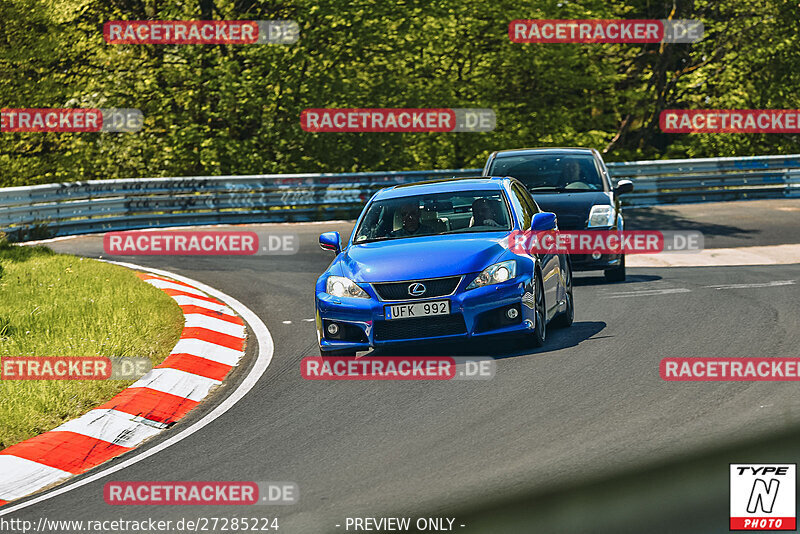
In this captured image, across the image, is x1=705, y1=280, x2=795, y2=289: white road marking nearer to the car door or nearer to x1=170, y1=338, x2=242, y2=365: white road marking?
the car door

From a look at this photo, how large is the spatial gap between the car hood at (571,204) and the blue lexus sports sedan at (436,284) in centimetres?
373

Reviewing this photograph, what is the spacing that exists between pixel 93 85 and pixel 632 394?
23671mm

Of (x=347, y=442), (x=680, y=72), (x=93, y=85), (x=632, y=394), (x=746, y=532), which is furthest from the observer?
(x=680, y=72)

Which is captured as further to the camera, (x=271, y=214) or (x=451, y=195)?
(x=271, y=214)

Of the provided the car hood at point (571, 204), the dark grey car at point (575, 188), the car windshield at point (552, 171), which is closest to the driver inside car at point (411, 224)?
the dark grey car at point (575, 188)

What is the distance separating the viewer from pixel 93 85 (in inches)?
1150

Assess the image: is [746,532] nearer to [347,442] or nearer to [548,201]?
[347,442]

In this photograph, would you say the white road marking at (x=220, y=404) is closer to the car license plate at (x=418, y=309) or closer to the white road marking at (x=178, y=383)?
the white road marking at (x=178, y=383)

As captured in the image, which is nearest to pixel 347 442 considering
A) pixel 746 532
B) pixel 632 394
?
pixel 632 394

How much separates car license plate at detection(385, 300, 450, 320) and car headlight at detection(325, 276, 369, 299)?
0.28 meters

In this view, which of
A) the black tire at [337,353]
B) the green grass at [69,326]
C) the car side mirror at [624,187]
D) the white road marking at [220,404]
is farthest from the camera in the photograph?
the car side mirror at [624,187]

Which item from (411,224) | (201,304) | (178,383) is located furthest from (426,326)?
(201,304)

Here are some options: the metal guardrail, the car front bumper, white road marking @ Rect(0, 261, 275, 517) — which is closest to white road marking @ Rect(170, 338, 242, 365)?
white road marking @ Rect(0, 261, 275, 517)

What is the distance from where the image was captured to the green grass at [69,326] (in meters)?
8.77
